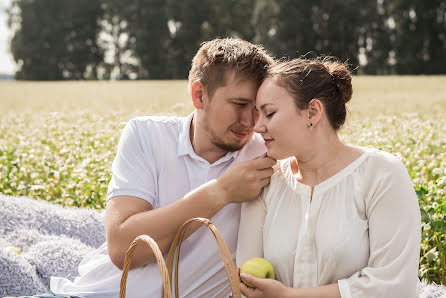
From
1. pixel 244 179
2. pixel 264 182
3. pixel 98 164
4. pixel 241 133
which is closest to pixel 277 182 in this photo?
pixel 264 182

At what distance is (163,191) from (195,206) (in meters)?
0.36

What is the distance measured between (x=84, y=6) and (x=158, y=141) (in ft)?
154

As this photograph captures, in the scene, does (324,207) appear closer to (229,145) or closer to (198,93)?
(229,145)

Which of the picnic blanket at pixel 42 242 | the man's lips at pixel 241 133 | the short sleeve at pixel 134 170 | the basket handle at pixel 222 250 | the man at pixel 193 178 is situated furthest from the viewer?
the picnic blanket at pixel 42 242

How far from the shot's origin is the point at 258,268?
96.3 inches

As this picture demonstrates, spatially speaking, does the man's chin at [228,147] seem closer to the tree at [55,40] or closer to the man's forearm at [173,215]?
the man's forearm at [173,215]

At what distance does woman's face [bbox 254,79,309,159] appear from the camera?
8.25 feet

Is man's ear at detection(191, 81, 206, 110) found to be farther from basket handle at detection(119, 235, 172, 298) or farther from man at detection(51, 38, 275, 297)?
basket handle at detection(119, 235, 172, 298)

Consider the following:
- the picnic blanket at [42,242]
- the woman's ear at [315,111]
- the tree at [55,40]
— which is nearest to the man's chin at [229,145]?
the woman's ear at [315,111]

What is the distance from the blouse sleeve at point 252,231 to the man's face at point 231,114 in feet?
1.12

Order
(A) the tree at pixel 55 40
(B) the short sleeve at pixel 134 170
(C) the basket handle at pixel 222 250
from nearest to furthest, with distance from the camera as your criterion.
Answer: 1. (C) the basket handle at pixel 222 250
2. (B) the short sleeve at pixel 134 170
3. (A) the tree at pixel 55 40

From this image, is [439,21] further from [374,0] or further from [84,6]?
[84,6]

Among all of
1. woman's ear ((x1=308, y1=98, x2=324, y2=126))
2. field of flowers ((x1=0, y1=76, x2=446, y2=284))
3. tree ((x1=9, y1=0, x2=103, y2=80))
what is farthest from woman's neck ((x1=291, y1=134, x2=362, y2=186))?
tree ((x1=9, y1=0, x2=103, y2=80))

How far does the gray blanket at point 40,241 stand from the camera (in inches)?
138
